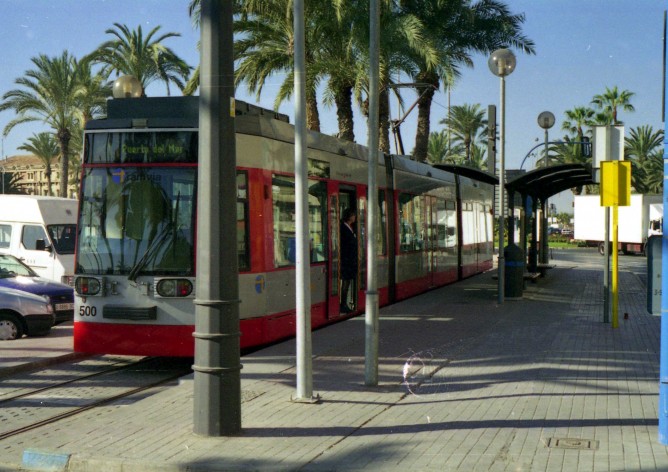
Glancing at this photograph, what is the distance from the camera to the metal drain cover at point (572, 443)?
22.7 ft

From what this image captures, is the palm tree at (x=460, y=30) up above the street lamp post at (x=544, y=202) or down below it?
above

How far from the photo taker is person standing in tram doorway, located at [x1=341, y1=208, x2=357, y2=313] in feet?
48.7

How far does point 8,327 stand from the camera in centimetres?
1437

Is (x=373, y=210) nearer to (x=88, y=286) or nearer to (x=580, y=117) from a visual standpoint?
(x=88, y=286)

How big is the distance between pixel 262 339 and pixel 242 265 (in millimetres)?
1150

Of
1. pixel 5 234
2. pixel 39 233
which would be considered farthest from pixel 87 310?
pixel 5 234

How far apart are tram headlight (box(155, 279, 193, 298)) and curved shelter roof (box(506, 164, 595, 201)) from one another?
10.7m

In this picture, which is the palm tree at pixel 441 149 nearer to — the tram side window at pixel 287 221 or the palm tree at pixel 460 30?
the palm tree at pixel 460 30

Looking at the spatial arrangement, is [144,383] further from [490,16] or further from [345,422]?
[490,16]

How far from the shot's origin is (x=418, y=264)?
20.7m

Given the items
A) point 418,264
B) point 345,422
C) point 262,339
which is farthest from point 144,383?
point 418,264

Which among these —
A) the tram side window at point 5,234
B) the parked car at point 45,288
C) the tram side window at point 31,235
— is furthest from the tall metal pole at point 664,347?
the tram side window at point 5,234

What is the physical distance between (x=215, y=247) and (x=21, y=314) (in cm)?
833

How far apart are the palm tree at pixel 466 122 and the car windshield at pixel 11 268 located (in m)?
47.7
